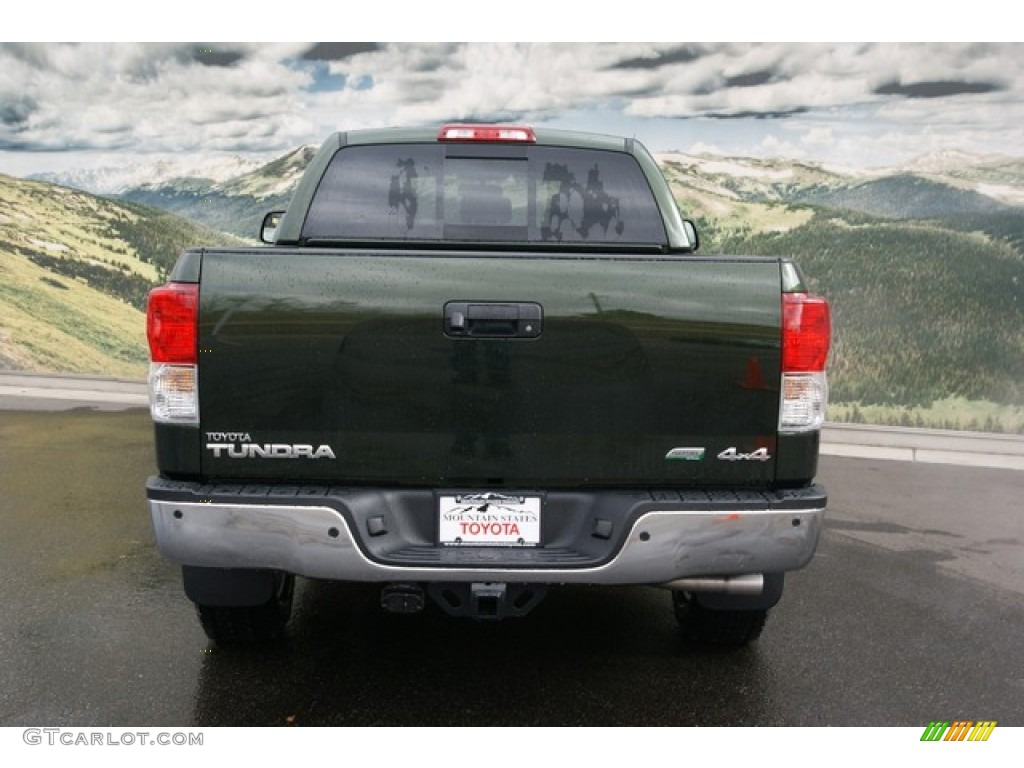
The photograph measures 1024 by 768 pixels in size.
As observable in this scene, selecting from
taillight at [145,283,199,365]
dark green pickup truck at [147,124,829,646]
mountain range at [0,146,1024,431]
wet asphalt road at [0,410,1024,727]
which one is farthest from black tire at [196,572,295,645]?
mountain range at [0,146,1024,431]

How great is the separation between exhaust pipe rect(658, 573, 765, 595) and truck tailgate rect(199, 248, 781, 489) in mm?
361

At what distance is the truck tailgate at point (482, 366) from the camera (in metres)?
2.92

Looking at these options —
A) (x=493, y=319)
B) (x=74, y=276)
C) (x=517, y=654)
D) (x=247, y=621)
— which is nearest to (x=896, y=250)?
(x=517, y=654)

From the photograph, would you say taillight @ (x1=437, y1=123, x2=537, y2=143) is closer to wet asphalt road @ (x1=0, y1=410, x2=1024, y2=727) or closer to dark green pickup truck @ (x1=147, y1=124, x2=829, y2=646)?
dark green pickup truck @ (x1=147, y1=124, x2=829, y2=646)

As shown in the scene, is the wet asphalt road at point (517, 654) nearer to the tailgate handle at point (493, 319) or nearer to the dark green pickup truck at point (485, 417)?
the dark green pickup truck at point (485, 417)

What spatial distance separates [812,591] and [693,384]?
7.35 ft

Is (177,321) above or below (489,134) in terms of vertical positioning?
below

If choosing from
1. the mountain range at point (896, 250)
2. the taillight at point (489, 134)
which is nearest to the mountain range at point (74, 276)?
the mountain range at point (896, 250)

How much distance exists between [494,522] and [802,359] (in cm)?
109

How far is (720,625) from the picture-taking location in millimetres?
3797

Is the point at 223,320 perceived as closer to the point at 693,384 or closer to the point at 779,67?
the point at 693,384

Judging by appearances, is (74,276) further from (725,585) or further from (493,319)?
(725,585)

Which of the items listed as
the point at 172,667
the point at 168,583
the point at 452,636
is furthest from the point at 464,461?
the point at 168,583

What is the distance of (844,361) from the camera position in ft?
34.9
